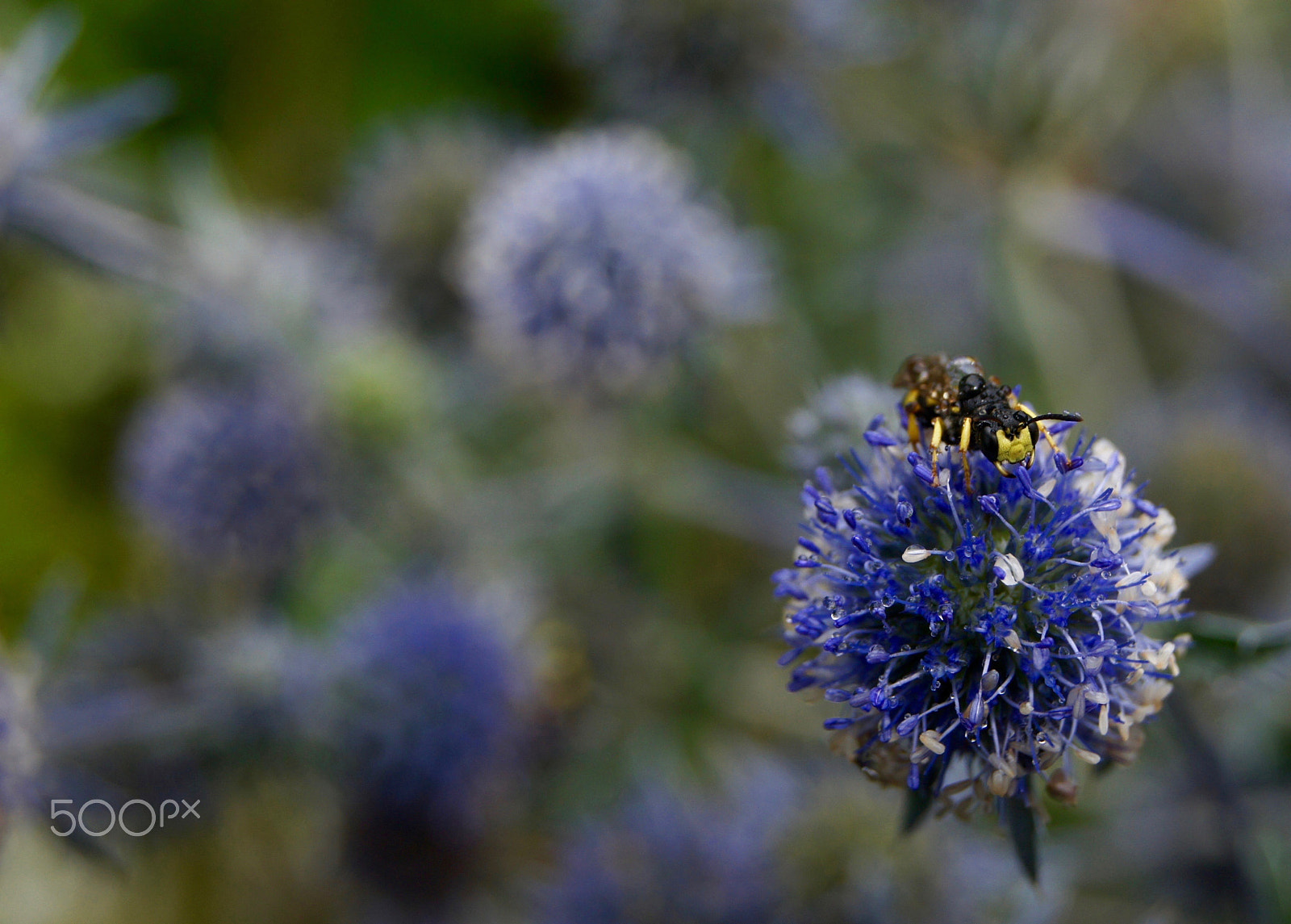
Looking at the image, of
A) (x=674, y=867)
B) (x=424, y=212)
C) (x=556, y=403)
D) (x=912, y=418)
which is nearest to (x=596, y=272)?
(x=556, y=403)

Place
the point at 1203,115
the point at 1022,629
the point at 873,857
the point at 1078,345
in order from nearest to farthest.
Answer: the point at 1022,629
the point at 873,857
the point at 1078,345
the point at 1203,115

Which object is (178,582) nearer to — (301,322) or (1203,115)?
(301,322)

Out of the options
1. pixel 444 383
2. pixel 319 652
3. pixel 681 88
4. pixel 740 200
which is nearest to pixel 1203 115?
pixel 740 200

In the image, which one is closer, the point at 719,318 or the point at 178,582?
the point at 719,318

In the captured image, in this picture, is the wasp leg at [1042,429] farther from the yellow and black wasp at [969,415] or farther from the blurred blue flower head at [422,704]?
the blurred blue flower head at [422,704]

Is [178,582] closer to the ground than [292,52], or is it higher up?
closer to the ground

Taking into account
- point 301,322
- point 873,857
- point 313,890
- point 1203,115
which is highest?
point 1203,115
